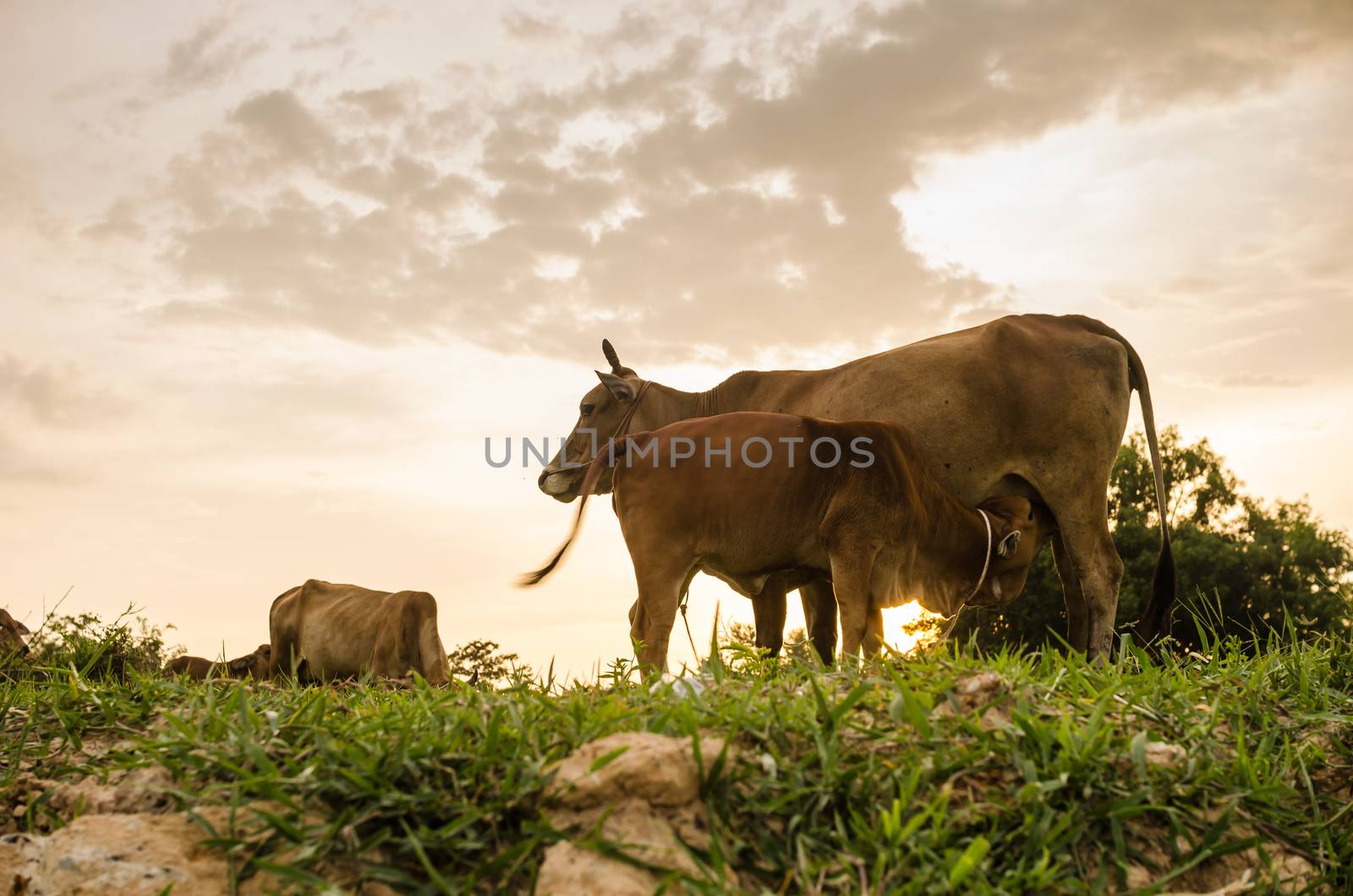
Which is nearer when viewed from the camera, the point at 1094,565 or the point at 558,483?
the point at 1094,565

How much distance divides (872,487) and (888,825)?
413 centimetres

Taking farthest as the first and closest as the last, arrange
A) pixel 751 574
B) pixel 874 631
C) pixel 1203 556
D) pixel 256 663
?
1. pixel 1203 556
2. pixel 256 663
3. pixel 751 574
4. pixel 874 631

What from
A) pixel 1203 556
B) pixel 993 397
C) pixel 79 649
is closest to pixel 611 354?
pixel 993 397

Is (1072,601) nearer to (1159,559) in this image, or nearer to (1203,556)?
(1159,559)

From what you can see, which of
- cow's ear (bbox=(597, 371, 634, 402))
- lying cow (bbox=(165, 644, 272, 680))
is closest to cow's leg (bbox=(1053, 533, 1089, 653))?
cow's ear (bbox=(597, 371, 634, 402))

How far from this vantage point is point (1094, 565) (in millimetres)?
9453

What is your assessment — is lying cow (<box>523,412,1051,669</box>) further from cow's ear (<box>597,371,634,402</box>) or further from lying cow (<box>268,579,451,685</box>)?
lying cow (<box>268,579,451,685</box>)

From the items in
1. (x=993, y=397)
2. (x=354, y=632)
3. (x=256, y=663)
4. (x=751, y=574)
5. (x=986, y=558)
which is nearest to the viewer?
(x=751, y=574)

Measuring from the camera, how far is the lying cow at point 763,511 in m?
6.47

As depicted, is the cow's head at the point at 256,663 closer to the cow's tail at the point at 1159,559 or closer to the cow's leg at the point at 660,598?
the cow's leg at the point at 660,598

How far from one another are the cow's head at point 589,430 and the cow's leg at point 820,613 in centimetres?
301

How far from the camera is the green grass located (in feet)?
8.46

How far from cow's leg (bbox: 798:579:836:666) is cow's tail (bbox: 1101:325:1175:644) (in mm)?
2283

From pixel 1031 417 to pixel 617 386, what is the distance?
3751 millimetres
